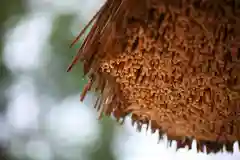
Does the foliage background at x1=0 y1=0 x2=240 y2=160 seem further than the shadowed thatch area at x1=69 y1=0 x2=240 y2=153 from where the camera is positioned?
Yes

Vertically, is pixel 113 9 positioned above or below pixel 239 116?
above

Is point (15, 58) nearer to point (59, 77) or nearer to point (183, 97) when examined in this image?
point (59, 77)

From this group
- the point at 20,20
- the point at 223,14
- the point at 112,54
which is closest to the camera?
the point at 223,14

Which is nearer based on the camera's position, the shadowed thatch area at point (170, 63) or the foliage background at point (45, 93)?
the shadowed thatch area at point (170, 63)

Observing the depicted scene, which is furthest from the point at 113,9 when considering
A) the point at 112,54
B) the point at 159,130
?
the point at 159,130

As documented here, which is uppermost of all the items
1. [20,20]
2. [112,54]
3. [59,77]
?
[20,20]

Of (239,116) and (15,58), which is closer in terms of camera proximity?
(239,116)
